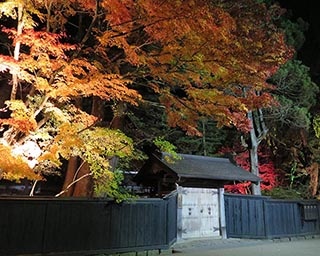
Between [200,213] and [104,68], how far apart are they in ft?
25.8

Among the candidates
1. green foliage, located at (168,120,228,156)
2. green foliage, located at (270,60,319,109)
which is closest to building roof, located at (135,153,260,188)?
green foliage, located at (168,120,228,156)

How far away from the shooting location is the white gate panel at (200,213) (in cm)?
1411

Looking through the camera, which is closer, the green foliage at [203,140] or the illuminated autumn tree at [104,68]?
the illuminated autumn tree at [104,68]

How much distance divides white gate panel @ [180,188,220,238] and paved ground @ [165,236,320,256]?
630 millimetres

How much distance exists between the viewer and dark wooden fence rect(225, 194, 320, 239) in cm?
1541

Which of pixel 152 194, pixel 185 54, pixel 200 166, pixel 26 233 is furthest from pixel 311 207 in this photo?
pixel 26 233

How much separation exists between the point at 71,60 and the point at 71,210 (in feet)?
14.0

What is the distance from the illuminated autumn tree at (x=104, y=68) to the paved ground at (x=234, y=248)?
3.74m

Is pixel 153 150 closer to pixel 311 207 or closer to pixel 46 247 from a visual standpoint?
pixel 46 247

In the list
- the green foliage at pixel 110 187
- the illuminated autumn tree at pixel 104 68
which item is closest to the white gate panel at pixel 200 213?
the illuminated autumn tree at pixel 104 68

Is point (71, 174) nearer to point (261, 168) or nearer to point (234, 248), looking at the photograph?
point (234, 248)

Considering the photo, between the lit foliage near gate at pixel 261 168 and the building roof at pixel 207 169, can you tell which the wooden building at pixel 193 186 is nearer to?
the building roof at pixel 207 169

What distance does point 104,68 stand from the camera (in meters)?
10.5

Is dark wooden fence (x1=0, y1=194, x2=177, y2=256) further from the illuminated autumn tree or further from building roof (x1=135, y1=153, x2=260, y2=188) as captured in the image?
building roof (x1=135, y1=153, x2=260, y2=188)
